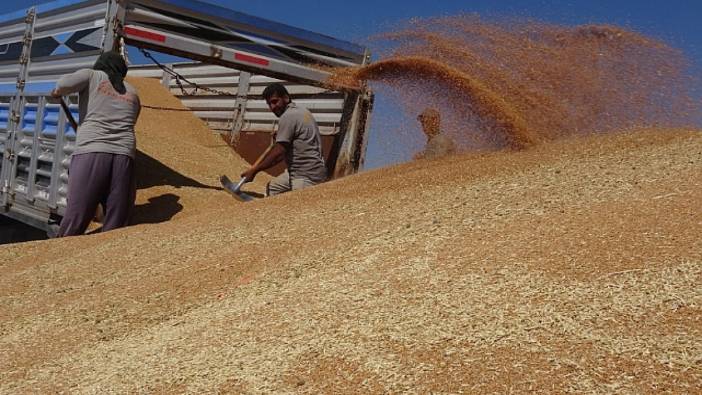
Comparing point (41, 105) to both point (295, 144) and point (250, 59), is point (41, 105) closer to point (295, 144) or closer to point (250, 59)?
point (250, 59)

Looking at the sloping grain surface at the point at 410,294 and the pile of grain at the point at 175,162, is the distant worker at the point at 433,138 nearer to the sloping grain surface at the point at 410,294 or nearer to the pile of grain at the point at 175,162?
the sloping grain surface at the point at 410,294

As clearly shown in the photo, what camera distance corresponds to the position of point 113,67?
6074 mm

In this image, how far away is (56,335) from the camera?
324 cm

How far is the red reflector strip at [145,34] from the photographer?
21.6 ft

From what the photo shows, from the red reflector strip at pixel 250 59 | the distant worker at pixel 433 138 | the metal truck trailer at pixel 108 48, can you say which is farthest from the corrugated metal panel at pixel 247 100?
the distant worker at pixel 433 138

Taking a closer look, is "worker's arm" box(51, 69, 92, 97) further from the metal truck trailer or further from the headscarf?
the metal truck trailer

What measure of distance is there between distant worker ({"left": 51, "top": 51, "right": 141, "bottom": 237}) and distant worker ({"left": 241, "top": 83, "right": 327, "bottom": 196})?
1332 mm

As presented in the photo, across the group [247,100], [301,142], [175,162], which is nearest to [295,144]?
[301,142]

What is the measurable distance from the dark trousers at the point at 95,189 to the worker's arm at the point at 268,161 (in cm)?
102

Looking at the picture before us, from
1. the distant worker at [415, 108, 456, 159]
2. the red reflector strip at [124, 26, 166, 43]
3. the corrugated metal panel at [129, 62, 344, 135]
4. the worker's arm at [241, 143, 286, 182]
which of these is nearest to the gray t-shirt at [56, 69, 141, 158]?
the red reflector strip at [124, 26, 166, 43]

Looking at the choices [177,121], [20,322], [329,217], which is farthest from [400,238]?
[177,121]

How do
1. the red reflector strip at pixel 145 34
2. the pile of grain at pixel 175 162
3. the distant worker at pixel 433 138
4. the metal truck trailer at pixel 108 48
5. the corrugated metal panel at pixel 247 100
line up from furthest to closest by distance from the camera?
the corrugated metal panel at pixel 247 100, the pile of grain at pixel 175 162, the metal truck trailer at pixel 108 48, the red reflector strip at pixel 145 34, the distant worker at pixel 433 138

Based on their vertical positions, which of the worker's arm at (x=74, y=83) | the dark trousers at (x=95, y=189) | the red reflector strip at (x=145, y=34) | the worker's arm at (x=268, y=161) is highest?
the red reflector strip at (x=145, y=34)

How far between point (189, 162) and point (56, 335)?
563 cm
